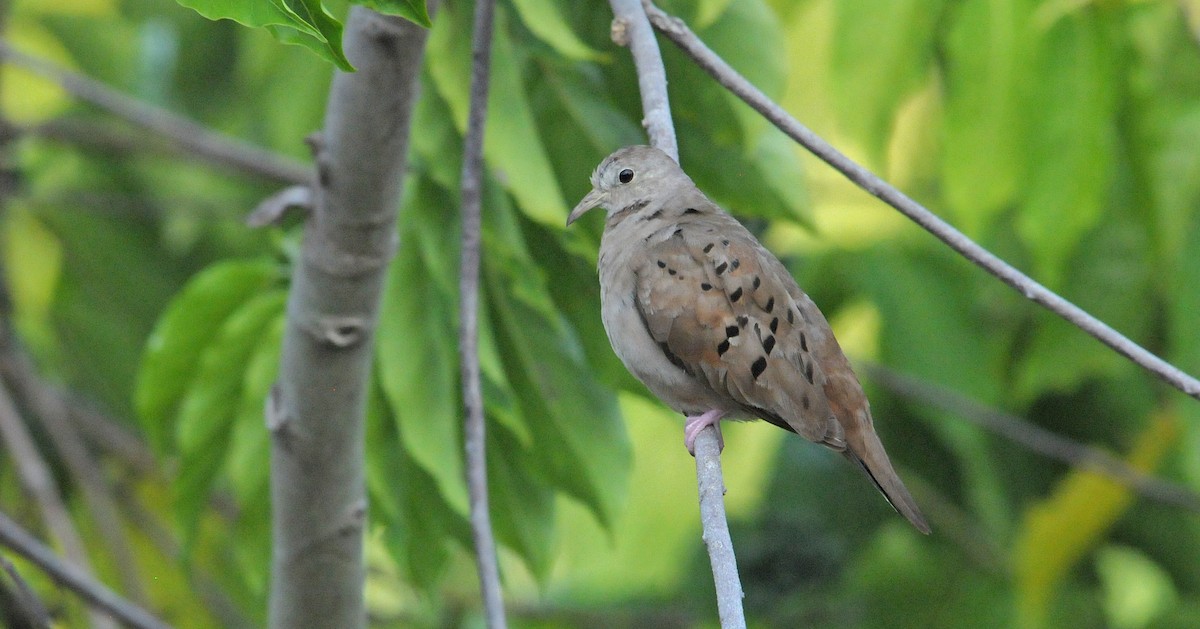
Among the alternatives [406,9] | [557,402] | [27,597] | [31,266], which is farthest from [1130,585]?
[406,9]

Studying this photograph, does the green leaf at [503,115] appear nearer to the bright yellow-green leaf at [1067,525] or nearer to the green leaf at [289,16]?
the green leaf at [289,16]

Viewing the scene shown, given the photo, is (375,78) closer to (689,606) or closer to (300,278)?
(300,278)

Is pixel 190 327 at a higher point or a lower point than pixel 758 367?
lower

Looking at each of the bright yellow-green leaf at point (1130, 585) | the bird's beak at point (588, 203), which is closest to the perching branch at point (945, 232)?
the bird's beak at point (588, 203)

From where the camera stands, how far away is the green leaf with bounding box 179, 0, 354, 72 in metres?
1.72

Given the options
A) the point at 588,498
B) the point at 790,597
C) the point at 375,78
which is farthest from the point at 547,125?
the point at 790,597

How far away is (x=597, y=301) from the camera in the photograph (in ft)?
11.2

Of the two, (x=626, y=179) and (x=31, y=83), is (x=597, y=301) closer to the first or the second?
(x=626, y=179)

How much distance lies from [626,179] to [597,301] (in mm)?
367

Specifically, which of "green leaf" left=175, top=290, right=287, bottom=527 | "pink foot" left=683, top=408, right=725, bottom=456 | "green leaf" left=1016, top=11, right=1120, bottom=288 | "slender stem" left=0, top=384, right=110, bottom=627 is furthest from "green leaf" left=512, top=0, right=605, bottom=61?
"slender stem" left=0, top=384, right=110, bottom=627

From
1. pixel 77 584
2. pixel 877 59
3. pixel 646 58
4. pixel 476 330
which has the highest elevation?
pixel 646 58

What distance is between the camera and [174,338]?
371cm

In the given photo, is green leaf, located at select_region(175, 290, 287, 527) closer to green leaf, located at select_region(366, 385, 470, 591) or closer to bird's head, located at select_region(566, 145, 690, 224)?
green leaf, located at select_region(366, 385, 470, 591)

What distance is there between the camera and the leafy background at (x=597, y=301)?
3.33m
